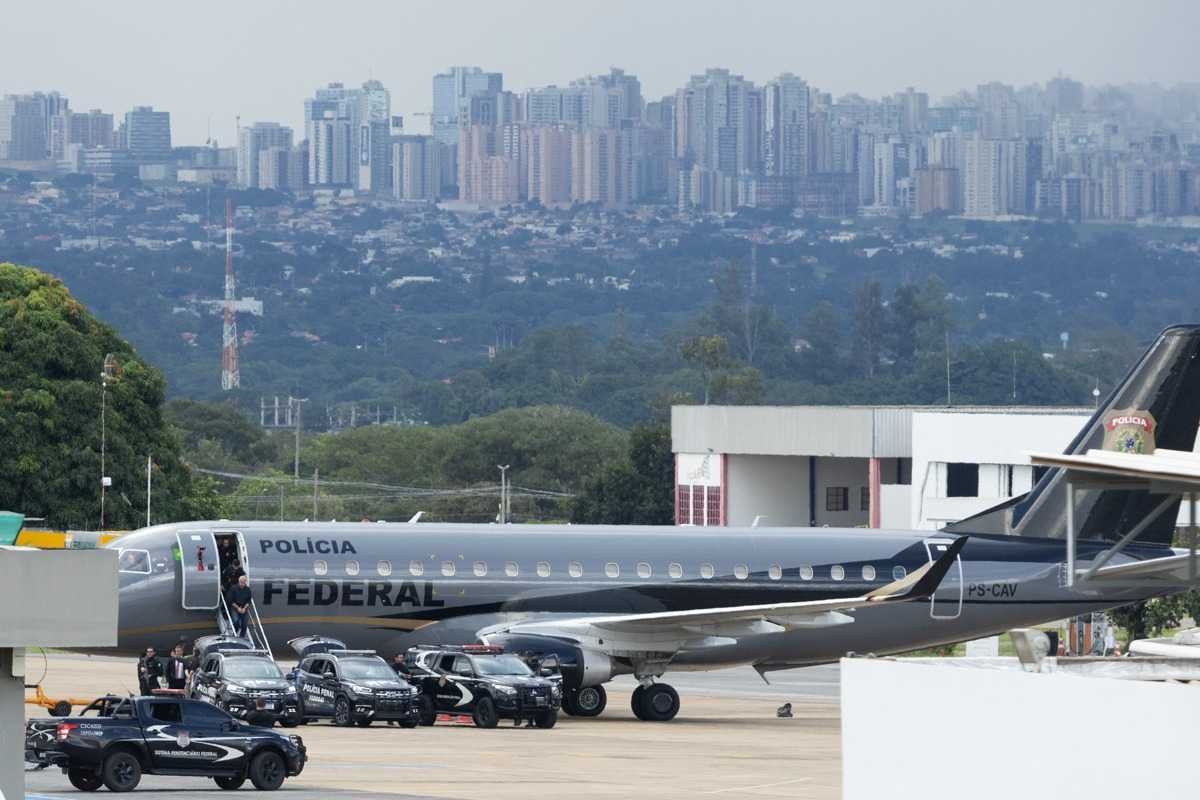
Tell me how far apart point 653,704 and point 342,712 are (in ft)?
24.1

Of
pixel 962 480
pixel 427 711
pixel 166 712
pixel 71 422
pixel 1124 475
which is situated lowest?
pixel 427 711

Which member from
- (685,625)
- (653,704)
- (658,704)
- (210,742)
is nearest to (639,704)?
(653,704)

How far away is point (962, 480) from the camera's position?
296 feet

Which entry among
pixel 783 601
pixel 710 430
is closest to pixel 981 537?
pixel 783 601

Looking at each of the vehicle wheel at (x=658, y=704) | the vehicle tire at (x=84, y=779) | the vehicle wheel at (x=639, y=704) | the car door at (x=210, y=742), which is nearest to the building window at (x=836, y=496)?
the vehicle wheel at (x=658, y=704)

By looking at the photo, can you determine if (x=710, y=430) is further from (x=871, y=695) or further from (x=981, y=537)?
(x=871, y=695)

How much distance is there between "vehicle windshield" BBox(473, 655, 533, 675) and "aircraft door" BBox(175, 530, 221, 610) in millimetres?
5917

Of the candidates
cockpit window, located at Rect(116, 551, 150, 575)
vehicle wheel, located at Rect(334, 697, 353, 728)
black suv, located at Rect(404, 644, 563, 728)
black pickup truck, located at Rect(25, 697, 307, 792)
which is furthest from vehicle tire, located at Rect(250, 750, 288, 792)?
cockpit window, located at Rect(116, 551, 150, 575)

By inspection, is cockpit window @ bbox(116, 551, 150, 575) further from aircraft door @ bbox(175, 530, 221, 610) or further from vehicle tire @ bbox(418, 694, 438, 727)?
vehicle tire @ bbox(418, 694, 438, 727)

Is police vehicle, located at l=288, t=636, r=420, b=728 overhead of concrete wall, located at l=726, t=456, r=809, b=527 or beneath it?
beneath

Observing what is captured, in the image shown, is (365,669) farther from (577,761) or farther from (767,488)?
(767,488)

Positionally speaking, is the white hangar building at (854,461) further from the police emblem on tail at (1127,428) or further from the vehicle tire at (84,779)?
the vehicle tire at (84,779)

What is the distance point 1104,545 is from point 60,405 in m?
48.8

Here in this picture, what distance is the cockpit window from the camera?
47.1 m
